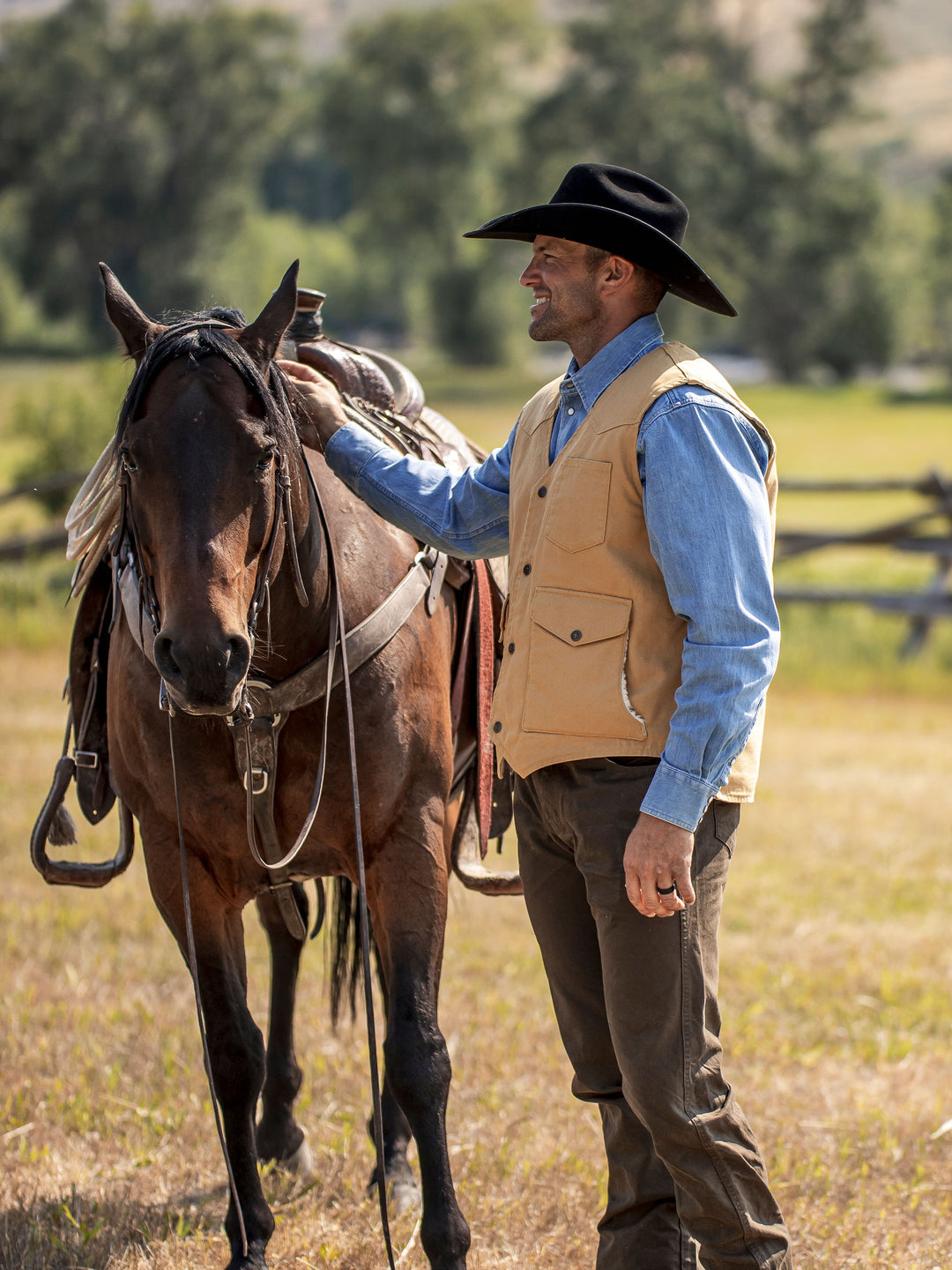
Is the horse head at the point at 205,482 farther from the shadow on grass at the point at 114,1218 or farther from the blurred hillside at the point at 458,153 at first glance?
the blurred hillside at the point at 458,153

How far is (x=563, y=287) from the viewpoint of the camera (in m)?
2.77

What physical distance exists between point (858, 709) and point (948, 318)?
64.6m

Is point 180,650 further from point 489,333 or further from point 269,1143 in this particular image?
point 489,333

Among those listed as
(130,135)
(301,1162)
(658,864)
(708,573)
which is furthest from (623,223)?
(130,135)

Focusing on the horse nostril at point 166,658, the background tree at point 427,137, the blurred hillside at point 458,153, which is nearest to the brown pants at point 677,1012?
the horse nostril at point 166,658

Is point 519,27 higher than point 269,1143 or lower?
higher

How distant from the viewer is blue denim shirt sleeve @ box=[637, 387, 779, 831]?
2424mm

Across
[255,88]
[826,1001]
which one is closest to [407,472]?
[826,1001]

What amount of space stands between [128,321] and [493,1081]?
2.81 m

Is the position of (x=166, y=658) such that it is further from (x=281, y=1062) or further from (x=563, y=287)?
(x=281, y=1062)

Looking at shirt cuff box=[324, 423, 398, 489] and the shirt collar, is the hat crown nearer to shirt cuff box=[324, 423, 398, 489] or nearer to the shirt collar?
the shirt collar

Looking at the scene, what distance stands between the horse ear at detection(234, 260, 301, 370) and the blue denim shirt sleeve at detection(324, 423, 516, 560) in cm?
45

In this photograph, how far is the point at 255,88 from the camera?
55062 mm

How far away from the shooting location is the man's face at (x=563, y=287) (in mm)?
2748
